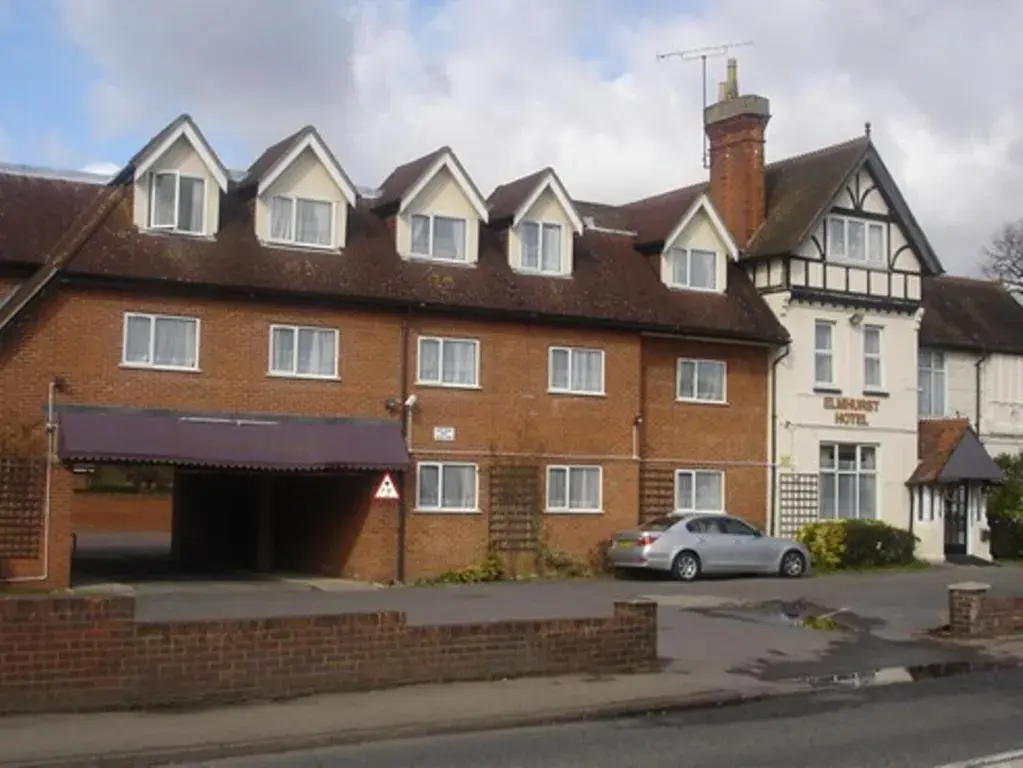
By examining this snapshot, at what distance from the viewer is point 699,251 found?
33.4 meters

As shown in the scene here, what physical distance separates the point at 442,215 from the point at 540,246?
8.26ft

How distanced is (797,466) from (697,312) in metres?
4.73

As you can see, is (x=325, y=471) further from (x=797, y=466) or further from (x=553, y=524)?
(x=797, y=466)

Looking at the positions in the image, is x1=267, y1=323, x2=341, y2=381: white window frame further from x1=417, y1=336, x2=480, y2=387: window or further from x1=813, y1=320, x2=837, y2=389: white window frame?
x1=813, y1=320, x2=837, y2=389: white window frame

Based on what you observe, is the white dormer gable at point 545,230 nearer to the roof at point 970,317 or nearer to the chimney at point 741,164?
the chimney at point 741,164

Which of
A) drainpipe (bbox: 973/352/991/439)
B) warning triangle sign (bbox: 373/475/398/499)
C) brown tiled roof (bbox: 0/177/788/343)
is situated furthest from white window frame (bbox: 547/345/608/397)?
drainpipe (bbox: 973/352/991/439)

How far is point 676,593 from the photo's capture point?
25.4 metres

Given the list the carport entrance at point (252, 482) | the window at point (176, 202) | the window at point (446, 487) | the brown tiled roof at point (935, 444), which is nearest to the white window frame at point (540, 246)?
the window at point (446, 487)

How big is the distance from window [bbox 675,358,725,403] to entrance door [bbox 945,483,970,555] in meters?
8.13

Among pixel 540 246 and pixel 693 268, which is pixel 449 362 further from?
pixel 693 268

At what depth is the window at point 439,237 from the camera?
1168 inches

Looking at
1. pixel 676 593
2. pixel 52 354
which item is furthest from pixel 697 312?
pixel 52 354

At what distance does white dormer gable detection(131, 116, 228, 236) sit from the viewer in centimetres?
2655

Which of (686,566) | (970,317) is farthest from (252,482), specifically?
(970,317)
